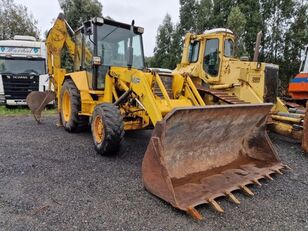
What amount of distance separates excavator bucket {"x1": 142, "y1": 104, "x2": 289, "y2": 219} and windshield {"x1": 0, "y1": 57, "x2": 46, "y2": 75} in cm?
1011

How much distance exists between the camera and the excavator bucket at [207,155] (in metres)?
3.24

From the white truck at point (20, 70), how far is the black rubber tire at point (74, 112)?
5.57 metres

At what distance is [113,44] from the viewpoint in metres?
6.02

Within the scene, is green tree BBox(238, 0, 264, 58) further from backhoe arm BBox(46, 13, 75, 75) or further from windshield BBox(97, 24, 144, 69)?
windshield BBox(97, 24, 144, 69)

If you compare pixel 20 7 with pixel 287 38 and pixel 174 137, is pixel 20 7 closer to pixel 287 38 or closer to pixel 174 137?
pixel 287 38

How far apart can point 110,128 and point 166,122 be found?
4.70 feet

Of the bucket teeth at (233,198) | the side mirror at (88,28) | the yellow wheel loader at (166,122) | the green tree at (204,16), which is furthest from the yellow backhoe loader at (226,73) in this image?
the green tree at (204,16)

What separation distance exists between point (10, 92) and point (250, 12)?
1859cm

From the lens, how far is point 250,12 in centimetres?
2233

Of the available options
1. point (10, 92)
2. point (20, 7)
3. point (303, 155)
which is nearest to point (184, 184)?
point (303, 155)

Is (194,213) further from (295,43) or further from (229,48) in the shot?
(295,43)

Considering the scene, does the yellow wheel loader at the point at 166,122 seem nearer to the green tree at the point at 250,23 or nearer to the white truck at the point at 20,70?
the white truck at the point at 20,70

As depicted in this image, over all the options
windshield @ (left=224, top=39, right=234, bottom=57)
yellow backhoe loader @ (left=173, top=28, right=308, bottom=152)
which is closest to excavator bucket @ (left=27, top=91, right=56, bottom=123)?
yellow backhoe loader @ (left=173, top=28, right=308, bottom=152)

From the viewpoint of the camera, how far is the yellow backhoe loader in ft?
24.7
